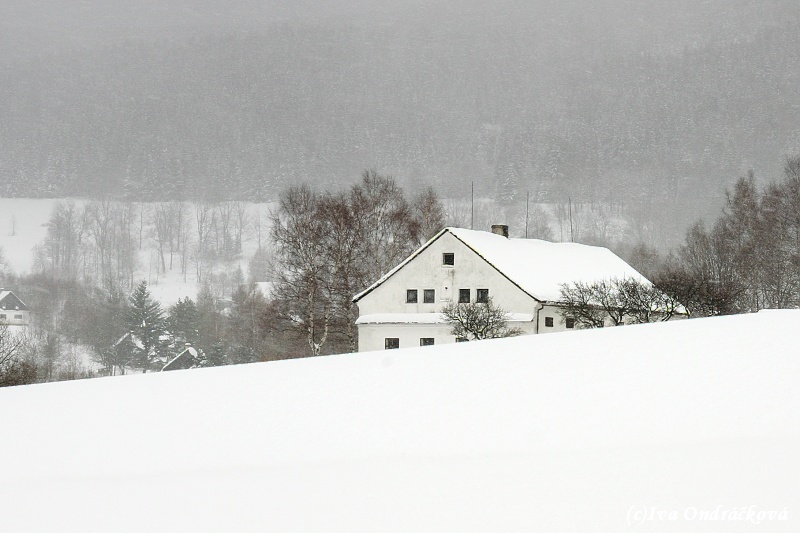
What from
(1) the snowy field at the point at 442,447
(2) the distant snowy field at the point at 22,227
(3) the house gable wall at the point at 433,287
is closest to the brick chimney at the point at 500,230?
(3) the house gable wall at the point at 433,287

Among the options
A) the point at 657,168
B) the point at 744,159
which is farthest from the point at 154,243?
the point at 744,159

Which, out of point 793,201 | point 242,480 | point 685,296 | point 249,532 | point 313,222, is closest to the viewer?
point 249,532

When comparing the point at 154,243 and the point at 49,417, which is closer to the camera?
the point at 49,417

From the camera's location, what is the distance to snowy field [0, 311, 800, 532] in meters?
5.59

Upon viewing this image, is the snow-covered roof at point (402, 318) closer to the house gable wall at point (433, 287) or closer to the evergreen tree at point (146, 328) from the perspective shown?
the house gable wall at point (433, 287)

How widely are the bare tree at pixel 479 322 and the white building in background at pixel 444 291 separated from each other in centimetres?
161

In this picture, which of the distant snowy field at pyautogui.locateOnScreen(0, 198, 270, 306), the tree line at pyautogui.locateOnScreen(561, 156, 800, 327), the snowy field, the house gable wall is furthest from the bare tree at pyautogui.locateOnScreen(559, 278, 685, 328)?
the distant snowy field at pyautogui.locateOnScreen(0, 198, 270, 306)

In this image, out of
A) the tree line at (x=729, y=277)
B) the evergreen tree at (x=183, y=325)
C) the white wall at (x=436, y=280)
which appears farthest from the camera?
the evergreen tree at (x=183, y=325)

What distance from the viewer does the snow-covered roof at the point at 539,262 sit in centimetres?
4469

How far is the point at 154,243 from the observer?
16838cm

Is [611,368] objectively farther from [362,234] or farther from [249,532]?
[362,234]

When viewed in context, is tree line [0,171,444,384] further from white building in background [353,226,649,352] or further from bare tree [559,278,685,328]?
bare tree [559,278,685,328]

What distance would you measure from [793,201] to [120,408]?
55110 millimetres

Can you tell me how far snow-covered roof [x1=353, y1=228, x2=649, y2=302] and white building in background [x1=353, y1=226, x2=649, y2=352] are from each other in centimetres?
8
